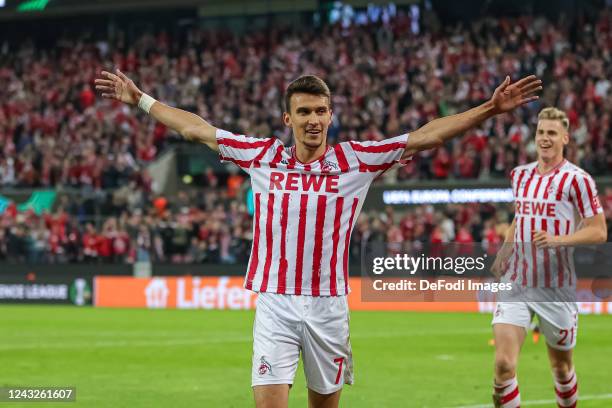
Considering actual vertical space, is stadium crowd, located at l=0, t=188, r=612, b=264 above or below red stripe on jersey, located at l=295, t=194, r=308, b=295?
below

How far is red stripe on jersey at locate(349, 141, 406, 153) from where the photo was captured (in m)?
6.95

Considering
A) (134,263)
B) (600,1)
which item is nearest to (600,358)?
(134,263)

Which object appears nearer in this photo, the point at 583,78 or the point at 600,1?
the point at 583,78

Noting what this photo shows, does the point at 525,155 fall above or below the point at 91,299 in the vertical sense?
above

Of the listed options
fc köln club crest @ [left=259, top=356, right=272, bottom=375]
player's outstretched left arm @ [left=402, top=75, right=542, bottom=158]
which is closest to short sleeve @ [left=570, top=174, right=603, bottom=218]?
player's outstretched left arm @ [left=402, top=75, right=542, bottom=158]

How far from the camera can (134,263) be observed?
1145 inches

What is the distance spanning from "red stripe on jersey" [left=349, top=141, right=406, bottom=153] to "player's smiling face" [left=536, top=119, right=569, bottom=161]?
2.73 metres

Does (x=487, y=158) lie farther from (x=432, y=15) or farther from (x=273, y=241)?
(x=273, y=241)

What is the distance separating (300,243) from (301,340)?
579 millimetres

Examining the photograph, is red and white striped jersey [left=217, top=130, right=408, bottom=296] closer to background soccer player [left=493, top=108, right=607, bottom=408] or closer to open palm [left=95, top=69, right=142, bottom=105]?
open palm [left=95, top=69, right=142, bottom=105]

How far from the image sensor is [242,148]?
7.11m

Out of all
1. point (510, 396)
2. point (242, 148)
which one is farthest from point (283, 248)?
point (510, 396)

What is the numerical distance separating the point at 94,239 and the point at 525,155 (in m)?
11.5

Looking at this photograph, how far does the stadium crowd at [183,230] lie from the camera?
91.2 feet
